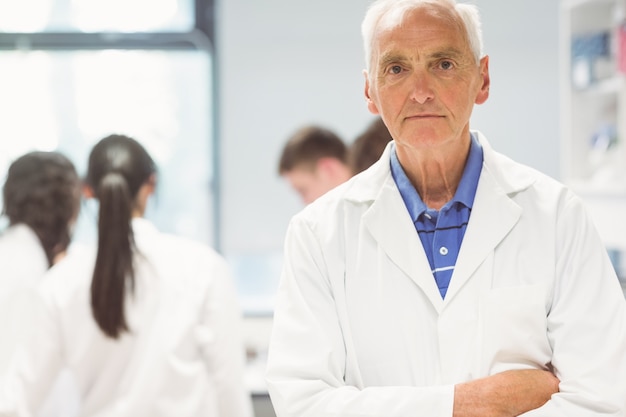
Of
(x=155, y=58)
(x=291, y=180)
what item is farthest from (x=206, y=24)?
(x=291, y=180)

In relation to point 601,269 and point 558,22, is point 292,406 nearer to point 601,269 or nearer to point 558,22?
point 601,269

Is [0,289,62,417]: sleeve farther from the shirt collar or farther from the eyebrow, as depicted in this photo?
the eyebrow

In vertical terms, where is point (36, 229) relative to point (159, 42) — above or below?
below

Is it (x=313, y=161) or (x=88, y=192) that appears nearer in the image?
(x=88, y=192)

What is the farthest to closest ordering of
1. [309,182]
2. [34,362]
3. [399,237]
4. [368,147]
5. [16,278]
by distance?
[309,182], [16,278], [34,362], [368,147], [399,237]

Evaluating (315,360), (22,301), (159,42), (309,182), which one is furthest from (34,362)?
(159,42)

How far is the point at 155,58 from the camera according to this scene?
411cm

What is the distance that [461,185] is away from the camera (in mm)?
1355

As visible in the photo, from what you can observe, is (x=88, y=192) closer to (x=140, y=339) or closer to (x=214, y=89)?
→ (x=140, y=339)

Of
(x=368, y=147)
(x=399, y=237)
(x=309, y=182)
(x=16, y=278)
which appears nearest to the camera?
(x=399, y=237)

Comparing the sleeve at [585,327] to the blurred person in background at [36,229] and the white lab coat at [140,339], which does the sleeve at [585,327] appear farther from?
the blurred person in background at [36,229]

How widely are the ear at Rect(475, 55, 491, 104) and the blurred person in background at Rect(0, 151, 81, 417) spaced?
148cm

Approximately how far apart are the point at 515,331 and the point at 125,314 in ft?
4.38

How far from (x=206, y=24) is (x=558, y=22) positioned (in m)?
1.55
